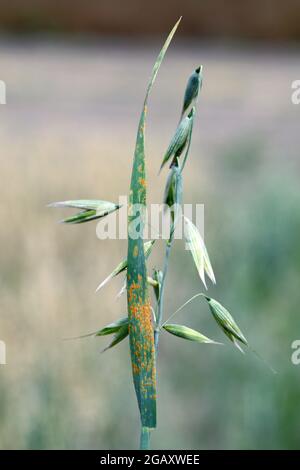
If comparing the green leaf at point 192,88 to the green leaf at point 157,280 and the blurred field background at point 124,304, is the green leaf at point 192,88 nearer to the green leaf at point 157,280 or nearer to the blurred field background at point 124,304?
the green leaf at point 157,280

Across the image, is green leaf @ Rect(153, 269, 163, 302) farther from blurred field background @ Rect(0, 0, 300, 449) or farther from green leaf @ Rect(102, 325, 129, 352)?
blurred field background @ Rect(0, 0, 300, 449)

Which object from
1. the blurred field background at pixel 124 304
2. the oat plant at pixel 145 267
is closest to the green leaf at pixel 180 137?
the oat plant at pixel 145 267

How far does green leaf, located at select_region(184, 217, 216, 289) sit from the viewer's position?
0.23m

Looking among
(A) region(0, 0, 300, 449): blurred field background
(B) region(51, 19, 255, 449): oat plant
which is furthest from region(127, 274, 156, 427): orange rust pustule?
(A) region(0, 0, 300, 449): blurred field background

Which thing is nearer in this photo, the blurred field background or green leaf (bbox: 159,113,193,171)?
green leaf (bbox: 159,113,193,171)

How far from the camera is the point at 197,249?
0.23 m

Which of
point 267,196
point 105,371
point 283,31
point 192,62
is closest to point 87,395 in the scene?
point 105,371

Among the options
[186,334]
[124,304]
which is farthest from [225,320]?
[124,304]

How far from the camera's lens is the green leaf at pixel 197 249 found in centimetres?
23

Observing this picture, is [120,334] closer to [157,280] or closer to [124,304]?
[157,280]

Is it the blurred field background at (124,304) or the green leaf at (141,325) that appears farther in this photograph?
the blurred field background at (124,304)

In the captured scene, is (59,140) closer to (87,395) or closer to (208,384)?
(208,384)

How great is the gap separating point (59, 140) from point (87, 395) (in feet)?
3.76

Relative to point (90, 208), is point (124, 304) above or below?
below
